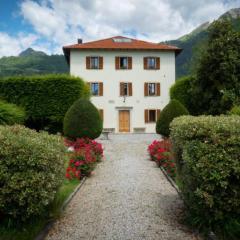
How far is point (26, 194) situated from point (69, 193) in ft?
10.5

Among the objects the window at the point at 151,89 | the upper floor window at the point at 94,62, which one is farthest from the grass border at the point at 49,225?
the upper floor window at the point at 94,62

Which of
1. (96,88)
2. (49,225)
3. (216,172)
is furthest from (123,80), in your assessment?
(216,172)

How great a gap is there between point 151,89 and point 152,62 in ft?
9.32

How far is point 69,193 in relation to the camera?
7.70 meters

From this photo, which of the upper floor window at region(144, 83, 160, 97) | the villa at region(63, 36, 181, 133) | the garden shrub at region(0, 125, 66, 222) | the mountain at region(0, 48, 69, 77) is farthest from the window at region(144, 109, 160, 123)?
the mountain at region(0, 48, 69, 77)

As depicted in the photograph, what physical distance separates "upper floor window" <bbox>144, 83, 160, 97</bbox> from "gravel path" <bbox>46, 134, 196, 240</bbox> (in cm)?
2128

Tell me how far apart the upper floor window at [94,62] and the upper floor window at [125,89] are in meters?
2.84

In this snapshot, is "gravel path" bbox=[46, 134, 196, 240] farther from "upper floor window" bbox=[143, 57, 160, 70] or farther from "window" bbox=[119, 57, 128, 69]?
"upper floor window" bbox=[143, 57, 160, 70]

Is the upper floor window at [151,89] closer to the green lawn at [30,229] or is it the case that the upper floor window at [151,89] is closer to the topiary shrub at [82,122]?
the topiary shrub at [82,122]

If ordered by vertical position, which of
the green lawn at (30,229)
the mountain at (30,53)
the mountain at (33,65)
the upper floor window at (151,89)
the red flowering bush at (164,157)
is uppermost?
the mountain at (30,53)

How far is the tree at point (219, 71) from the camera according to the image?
74.7 ft

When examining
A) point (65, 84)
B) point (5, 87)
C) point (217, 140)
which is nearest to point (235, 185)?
point (217, 140)

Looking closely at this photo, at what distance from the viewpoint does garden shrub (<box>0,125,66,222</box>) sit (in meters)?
4.59

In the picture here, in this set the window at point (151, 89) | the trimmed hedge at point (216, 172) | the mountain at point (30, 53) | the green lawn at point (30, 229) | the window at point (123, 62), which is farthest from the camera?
the mountain at point (30, 53)
